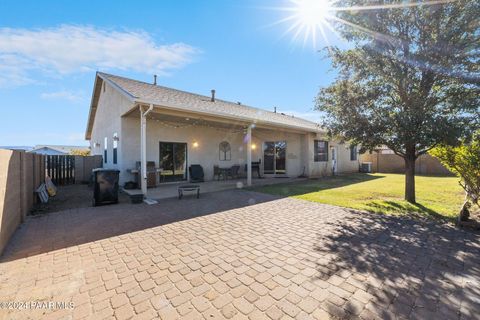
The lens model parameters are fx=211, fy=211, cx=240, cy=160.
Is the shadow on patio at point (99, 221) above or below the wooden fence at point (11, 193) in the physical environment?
below

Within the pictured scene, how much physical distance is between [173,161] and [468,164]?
10.6m

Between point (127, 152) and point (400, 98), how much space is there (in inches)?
409

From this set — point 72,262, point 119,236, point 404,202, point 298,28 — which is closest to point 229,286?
point 72,262

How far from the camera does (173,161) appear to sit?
11.0m

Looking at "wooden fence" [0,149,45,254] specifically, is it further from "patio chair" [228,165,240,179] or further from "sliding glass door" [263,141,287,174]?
"sliding glass door" [263,141,287,174]

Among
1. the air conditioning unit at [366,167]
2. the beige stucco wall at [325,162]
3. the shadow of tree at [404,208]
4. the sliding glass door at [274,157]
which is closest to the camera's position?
the shadow of tree at [404,208]

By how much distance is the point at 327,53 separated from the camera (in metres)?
6.90

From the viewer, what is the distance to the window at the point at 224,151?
12773 millimetres

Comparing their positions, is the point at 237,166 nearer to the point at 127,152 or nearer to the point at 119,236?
the point at 127,152

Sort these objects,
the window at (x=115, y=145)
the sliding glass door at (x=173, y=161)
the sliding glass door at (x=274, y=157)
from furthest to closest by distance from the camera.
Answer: the sliding glass door at (x=274, y=157)
the sliding glass door at (x=173, y=161)
the window at (x=115, y=145)

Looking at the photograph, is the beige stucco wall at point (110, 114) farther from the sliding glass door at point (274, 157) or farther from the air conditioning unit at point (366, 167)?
the air conditioning unit at point (366, 167)

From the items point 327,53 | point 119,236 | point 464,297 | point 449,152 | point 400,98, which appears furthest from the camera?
point 327,53

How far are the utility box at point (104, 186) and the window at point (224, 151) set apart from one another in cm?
691

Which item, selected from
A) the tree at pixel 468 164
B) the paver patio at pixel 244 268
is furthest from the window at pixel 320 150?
the paver patio at pixel 244 268
